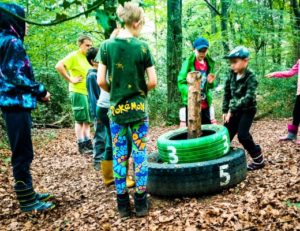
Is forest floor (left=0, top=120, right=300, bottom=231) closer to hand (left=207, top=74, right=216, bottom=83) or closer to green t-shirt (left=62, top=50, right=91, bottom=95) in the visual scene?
hand (left=207, top=74, right=216, bottom=83)

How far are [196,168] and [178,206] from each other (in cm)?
48

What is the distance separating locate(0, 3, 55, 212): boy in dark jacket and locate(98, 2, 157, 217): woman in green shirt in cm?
89

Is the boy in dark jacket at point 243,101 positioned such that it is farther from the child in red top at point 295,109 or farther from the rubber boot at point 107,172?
the rubber boot at point 107,172

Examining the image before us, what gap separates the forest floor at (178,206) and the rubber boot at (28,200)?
0.26 ft

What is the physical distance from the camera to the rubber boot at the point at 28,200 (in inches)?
152

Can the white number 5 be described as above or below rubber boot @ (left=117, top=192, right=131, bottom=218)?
above

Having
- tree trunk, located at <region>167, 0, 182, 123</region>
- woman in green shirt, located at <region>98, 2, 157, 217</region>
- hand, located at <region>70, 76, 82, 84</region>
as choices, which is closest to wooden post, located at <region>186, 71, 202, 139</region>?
woman in green shirt, located at <region>98, 2, 157, 217</region>

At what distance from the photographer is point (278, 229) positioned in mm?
3109

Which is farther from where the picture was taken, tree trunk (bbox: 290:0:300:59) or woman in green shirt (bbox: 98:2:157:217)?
tree trunk (bbox: 290:0:300:59)

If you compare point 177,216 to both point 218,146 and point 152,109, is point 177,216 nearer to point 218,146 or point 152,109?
point 218,146

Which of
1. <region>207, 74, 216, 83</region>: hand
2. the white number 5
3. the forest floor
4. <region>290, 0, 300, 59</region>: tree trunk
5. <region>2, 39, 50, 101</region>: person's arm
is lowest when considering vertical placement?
the forest floor

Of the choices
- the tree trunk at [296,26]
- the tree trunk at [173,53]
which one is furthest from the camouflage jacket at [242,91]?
the tree trunk at [296,26]

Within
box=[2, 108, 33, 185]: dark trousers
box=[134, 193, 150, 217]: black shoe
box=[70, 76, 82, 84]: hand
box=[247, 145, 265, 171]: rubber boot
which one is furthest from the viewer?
box=[70, 76, 82, 84]: hand

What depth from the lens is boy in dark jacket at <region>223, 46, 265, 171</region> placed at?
4754 mm
